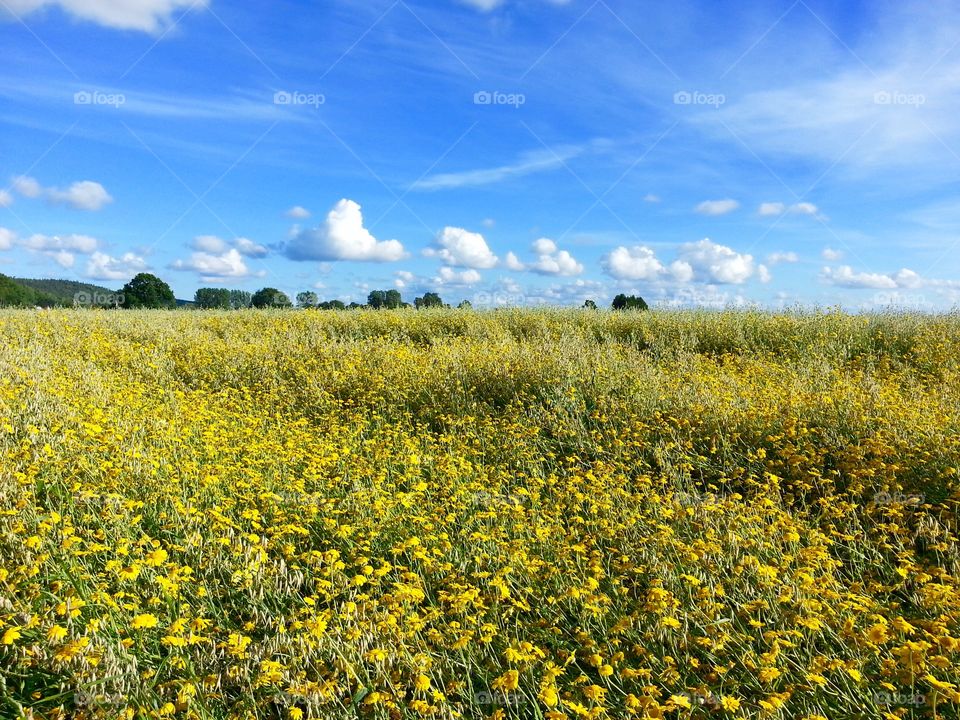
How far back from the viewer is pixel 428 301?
59.9 ft

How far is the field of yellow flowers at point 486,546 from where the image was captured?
7.45 feet

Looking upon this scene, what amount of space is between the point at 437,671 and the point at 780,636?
1466 millimetres

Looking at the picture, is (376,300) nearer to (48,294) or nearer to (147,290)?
(147,290)

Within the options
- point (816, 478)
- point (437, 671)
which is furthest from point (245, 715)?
point (816, 478)

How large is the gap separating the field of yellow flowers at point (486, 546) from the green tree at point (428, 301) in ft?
31.6

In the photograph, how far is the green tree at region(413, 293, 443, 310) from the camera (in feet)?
56.2

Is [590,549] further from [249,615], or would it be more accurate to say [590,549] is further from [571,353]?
[571,353]

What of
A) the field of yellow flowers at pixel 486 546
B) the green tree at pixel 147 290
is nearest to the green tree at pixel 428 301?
the field of yellow flowers at pixel 486 546

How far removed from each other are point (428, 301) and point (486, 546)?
1531 cm

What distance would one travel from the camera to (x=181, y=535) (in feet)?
11.4

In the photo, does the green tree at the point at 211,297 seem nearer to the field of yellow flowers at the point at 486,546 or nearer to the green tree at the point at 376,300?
the green tree at the point at 376,300

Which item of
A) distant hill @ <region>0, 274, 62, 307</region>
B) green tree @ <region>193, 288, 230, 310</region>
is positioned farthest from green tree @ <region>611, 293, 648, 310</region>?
distant hill @ <region>0, 274, 62, 307</region>

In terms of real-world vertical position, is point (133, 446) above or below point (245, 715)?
above

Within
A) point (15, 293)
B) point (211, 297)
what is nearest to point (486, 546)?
point (211, 297)
